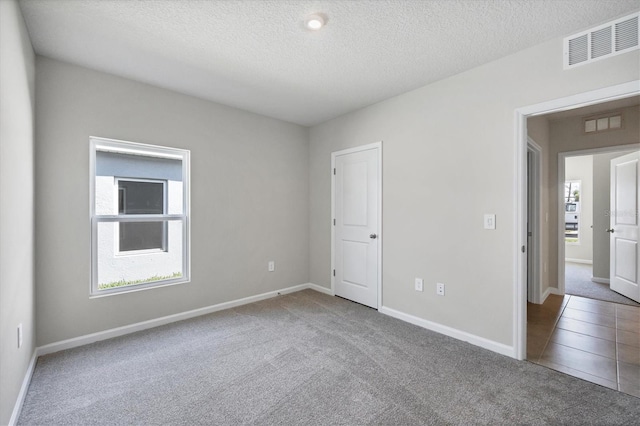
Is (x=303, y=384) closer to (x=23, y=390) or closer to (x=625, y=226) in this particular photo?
(x=23, y=390)

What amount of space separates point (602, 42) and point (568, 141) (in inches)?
99.3

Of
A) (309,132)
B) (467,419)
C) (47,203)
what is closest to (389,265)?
(467,419)

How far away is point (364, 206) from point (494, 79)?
6.19ft

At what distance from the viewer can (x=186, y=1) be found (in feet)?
5.93

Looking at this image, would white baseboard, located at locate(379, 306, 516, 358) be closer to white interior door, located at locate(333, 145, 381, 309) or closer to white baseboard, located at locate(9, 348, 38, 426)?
white interior door, located at locate(333, 145, 381, 309)

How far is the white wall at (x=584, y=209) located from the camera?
623 cm

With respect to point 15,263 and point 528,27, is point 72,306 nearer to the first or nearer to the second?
point 15,263

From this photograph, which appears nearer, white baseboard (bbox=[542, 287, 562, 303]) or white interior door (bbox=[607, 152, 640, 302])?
white interior door (bbox=[607, 152, 640, 302])

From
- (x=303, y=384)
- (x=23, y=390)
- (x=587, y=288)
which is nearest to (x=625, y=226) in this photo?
(x=587, y=288)

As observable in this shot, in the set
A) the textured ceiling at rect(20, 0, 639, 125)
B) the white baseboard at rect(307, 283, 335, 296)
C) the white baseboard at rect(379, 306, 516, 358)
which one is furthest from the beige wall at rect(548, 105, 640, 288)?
the white baseboard at rect(307, 283, 335, 296)

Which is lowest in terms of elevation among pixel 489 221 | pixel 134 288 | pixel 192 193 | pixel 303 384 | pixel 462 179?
pixel 303 384

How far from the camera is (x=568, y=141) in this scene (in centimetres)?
404

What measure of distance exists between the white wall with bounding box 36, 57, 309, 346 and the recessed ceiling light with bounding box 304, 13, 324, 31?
6.22ft

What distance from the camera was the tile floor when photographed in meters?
2.18
